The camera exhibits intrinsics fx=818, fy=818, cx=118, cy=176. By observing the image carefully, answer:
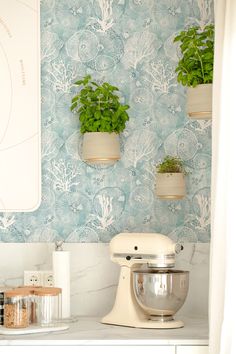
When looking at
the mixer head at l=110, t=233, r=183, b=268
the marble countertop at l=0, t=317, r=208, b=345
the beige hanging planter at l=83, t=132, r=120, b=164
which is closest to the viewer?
the marble countertop at l=0, t=317, r=208, b=345

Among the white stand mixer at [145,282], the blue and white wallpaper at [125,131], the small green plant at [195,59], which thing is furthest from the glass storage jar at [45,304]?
the small green plant at [195,59]

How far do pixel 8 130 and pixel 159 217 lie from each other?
2.70 feet

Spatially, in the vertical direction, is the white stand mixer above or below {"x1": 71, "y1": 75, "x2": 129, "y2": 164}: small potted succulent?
below

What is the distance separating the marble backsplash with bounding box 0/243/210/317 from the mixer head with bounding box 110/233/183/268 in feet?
0.76

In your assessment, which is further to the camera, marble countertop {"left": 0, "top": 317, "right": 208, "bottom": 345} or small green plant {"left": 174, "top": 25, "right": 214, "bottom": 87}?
small green plant {"left": 174, "top": 25, "right": 214, "bottom": 87}

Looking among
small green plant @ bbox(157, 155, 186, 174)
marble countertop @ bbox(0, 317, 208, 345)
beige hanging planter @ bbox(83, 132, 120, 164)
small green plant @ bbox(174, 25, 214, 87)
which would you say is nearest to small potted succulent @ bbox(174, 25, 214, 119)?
small green plant @ bbox(174, 25, 214, 87)

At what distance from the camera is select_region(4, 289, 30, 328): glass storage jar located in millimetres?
3365

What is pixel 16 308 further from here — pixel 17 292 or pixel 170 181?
pixel 170 181

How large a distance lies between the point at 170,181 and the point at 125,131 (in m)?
0.35

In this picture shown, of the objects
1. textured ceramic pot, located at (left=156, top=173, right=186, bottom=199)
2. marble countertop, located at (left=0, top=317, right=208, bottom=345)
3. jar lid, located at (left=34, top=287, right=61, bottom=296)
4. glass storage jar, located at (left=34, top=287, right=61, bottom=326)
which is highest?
textured ceramic pot, located at (left=156, top=173, right=186, bottom=199)

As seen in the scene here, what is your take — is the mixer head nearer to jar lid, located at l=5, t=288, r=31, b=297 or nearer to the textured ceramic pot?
the textured ceramic pot

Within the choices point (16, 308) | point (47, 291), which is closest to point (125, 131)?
point (47, 291)

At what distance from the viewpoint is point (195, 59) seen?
355 centimetres

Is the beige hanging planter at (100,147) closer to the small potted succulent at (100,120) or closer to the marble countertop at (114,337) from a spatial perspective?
the small potted succulent at (100,120)
